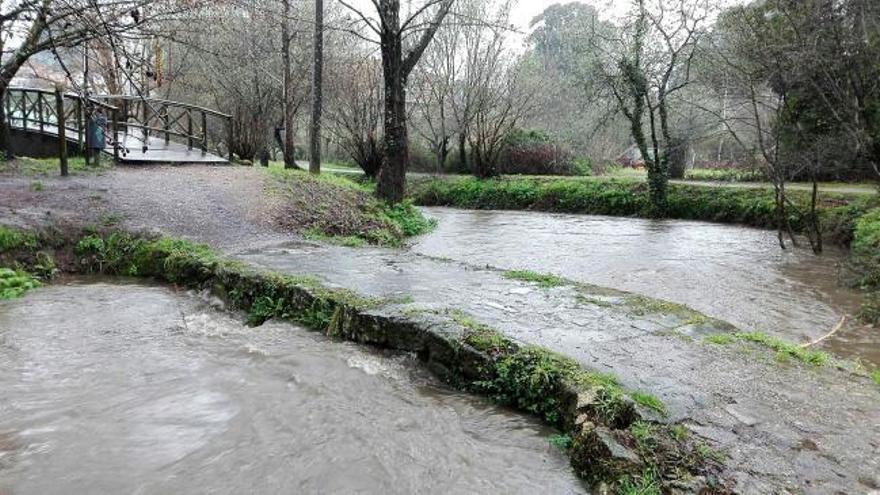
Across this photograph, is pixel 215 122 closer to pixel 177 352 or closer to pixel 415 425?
A: pixel 177 352

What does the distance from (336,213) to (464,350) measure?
25.5 feet

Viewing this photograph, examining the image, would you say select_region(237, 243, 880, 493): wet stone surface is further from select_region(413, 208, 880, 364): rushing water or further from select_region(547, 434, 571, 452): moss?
select_region(413, 208, 880, 364): rushing water

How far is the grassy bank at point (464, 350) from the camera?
3.15 m

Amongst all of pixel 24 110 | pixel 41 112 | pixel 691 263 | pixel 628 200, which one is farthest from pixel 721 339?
pixel 24 110

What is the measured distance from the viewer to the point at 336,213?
11.9m

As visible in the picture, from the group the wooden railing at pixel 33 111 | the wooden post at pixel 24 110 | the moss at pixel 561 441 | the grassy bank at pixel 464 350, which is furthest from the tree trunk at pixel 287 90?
the moss at pixel 561 441

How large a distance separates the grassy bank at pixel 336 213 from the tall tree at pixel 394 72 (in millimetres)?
610

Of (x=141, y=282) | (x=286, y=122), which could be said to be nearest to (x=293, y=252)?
(x=141, y=282)

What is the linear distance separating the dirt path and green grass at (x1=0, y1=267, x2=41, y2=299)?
154 cm

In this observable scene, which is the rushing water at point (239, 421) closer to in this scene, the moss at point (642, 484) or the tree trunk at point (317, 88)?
the moss at point (642, 484)

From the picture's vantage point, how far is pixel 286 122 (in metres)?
20.8

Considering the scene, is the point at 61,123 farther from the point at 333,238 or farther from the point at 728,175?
the point at 728,175

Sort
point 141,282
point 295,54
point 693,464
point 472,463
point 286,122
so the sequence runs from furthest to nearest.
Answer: point 295,54, point 286,122, point 141,282, point 472,463, point 693,464

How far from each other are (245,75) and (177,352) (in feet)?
62.2
